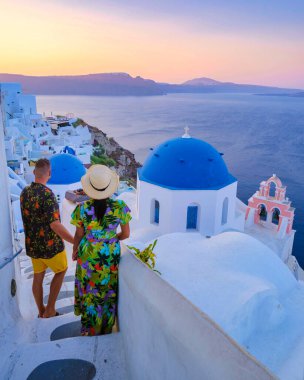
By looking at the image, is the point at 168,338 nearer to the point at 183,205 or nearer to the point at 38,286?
the point at 38,286

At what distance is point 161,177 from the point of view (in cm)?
809

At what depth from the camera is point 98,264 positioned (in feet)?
8.72

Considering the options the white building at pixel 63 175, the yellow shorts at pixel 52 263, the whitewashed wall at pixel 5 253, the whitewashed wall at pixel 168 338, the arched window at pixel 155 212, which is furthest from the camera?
the white building at pixel 63 175

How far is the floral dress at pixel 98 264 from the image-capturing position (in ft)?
8.54

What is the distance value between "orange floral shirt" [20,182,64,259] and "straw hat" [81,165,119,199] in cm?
50

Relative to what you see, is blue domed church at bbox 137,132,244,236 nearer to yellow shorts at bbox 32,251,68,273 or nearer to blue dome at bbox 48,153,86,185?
blue dome at bbox 48,153,86,185

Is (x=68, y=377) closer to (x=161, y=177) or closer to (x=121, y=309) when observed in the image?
(x=121, y=309)

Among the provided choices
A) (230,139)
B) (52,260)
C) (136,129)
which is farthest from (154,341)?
(136,129)

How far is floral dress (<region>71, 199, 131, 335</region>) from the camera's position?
8.54 ft

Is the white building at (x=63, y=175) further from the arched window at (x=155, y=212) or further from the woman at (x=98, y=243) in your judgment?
the woman at (x=98, y=243)

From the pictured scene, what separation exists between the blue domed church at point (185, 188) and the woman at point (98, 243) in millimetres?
5121

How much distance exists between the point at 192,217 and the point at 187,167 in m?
1.28

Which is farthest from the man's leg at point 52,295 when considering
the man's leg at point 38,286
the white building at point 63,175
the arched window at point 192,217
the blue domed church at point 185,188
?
the white building at point 63,175

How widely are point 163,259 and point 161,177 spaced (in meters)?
3.56
